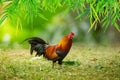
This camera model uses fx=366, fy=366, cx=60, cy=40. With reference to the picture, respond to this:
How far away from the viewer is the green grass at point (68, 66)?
5.22 m

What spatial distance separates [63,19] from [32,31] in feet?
2.55

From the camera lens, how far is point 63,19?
27.3ft

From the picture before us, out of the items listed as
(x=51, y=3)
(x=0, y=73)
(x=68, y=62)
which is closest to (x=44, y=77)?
(x=0, y=73)

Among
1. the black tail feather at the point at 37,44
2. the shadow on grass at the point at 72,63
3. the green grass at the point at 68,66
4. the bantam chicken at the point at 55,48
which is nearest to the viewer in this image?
the green grass at the point at 68,66

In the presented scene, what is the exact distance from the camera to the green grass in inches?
206

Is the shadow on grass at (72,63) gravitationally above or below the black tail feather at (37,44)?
below

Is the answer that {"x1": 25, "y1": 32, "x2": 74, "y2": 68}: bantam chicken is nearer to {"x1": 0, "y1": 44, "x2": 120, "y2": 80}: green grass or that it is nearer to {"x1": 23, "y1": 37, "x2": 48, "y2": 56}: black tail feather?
{"x1": 23, "y1": 37, "x2": 48, "y2": 56}: black tail feather

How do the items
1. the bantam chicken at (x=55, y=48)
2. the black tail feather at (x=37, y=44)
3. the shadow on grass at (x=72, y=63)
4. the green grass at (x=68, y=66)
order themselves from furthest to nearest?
the shadow on grass at (x=72, y=63)
the black tail feather at (x=37, y=44)
the bantam chicken at (x=55, y=48)
the green grass at (x=68, y=66)

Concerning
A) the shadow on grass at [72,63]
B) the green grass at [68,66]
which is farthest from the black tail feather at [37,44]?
the shadow on grass at [72,63]

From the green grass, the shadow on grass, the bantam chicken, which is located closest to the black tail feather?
the bantam chicken

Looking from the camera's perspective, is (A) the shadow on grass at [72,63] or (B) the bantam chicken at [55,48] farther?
(A) the shadow on grass at [72,63]

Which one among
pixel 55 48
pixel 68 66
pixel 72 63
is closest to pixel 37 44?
pixel 55 48

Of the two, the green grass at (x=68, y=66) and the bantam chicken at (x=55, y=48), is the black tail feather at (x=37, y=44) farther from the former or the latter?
the green grass at (x=68, y=66)

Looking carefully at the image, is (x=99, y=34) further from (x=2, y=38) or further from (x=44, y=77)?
(x=44, y=77)
